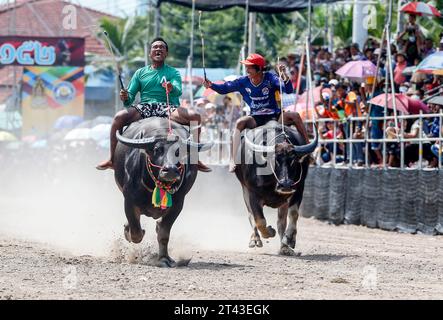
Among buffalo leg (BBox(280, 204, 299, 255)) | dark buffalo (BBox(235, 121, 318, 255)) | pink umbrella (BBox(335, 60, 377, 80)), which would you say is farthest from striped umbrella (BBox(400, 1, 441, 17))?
buffalo leg (BBox(280, 204, 299, 255))

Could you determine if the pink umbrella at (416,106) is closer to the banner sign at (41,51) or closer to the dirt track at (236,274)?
the dirt track at (236,274)

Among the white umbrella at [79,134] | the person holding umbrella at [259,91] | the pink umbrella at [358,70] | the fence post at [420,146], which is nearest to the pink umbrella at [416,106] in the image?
the fence post at [420,146]

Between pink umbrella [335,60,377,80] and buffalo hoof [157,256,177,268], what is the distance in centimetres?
888

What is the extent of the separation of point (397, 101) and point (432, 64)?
35.1 inches

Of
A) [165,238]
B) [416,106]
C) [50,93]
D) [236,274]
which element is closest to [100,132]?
[50,93]

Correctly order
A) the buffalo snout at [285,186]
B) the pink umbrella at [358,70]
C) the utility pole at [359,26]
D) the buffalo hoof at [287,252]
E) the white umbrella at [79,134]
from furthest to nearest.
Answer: the white umbrella at [79,134]
the utility pole at [359,26]
the pink umbrella at [358,70]
the buffalo hoof at [287,252]
the buffalo snout at [285,186]

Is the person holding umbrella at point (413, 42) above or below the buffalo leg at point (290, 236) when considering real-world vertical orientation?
above

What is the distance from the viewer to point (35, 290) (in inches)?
379

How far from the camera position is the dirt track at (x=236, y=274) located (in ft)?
31.6

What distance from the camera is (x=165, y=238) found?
1235 centimetres

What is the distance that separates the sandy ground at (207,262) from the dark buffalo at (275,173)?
411 millimetres

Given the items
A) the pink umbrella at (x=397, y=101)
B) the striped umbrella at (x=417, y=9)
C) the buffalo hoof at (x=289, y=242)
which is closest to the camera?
the buffalo hoof at (x=289, y=242)

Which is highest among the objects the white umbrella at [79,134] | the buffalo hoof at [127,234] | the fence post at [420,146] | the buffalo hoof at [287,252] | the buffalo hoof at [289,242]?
the fence post at [420,146]
